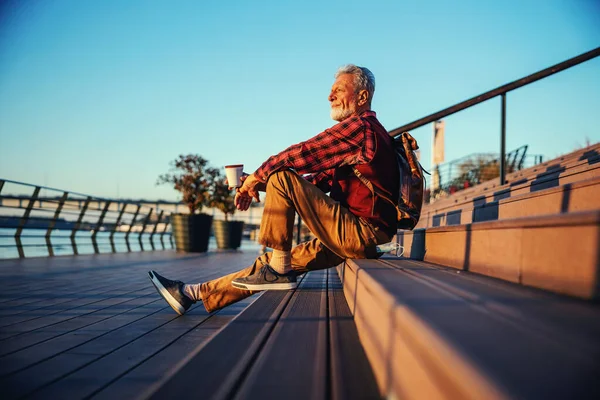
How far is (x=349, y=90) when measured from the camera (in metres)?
2.11

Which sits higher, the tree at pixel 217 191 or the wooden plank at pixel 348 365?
the tree at pixel 217 191

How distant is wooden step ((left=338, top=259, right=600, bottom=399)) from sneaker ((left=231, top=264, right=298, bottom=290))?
0.88 meters

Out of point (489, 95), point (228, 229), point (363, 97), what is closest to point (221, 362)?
point (363, 97)

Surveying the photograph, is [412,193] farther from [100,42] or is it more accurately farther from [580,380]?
[100,42]

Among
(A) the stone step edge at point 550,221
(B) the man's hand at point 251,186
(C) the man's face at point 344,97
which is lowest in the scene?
(A) the stone step edge at point 550,221

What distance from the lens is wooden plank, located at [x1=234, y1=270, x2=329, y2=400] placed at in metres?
0.82

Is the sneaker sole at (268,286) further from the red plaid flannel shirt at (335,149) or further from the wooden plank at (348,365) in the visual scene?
the red plaid flannel shirt at (335,149)

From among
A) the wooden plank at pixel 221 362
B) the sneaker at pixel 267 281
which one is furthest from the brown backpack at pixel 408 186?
the wooden plank at pixel 221 362

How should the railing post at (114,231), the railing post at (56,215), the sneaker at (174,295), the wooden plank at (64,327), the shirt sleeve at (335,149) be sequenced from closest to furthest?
the wooden plank at (64,327) < the shirt sleeve at (335,149) < the sneaker at (174,295) < the railing post at (56,215) < the railing post at (114,231)

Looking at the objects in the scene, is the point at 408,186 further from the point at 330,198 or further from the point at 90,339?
the point at 90,339

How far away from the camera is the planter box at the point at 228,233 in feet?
34.5

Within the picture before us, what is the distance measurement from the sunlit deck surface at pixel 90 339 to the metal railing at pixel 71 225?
3970 millimetres

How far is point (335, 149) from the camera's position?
6.00 ft

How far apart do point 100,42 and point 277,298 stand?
1193 cm
